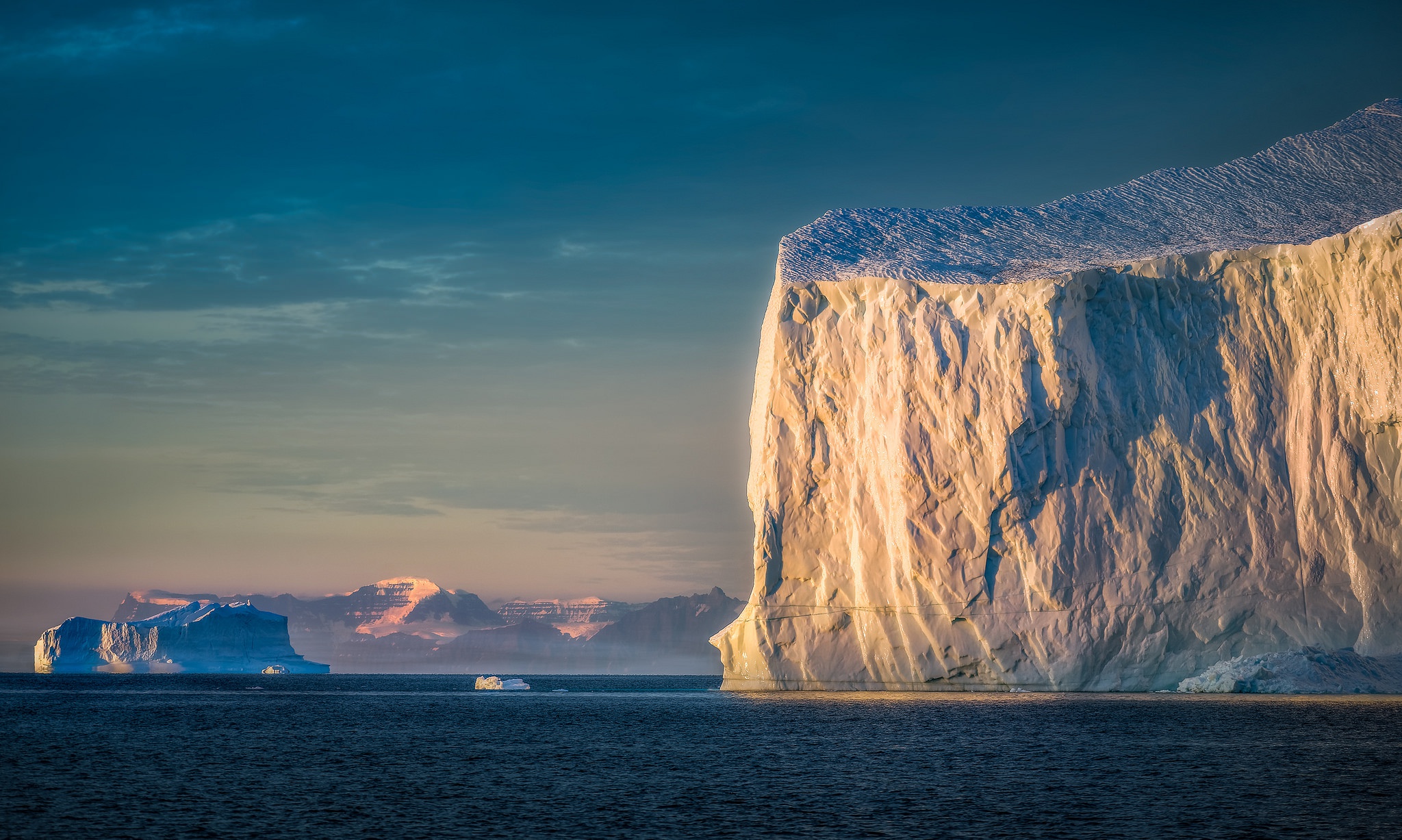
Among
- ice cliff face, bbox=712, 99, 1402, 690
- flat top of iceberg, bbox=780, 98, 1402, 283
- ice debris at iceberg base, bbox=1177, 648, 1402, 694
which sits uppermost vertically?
flat top of iceberg, bbox=780, 98, 1402, 283

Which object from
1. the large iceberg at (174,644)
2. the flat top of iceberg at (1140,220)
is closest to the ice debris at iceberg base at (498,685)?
the flat top of iceberg at (1140,220)

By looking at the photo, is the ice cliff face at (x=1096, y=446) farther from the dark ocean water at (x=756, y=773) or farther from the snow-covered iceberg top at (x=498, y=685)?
the snow-covered iceberg top at (x=498, y=685)

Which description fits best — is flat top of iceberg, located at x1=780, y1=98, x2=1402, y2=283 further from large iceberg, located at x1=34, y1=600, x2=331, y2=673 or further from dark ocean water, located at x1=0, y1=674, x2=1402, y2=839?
large iceberg, located at x1=34, y1=600, x2=331, y2=673

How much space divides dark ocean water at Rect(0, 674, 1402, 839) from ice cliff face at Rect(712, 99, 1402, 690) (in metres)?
2.36

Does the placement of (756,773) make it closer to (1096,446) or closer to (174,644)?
(1096,446)

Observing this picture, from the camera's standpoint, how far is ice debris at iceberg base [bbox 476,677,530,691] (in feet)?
243

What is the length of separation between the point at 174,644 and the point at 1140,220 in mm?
106331

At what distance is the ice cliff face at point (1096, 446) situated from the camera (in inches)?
1455

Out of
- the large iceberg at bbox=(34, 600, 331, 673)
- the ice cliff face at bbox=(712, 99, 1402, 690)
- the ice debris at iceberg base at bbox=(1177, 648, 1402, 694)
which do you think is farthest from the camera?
the large iceberg at bbox=(34, 600, 331, 673)

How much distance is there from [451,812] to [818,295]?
94.3 ft

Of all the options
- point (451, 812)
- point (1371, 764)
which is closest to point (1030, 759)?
point (1371, 764)

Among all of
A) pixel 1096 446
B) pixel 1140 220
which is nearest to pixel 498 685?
pixel 1096 446

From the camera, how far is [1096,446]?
3966cm

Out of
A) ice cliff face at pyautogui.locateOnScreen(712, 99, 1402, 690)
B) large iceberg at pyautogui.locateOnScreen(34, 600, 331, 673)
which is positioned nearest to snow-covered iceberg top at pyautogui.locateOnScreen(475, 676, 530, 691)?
ice cliff face at pyautogui.locateOnScreen(712, 99, 1402, 690)
